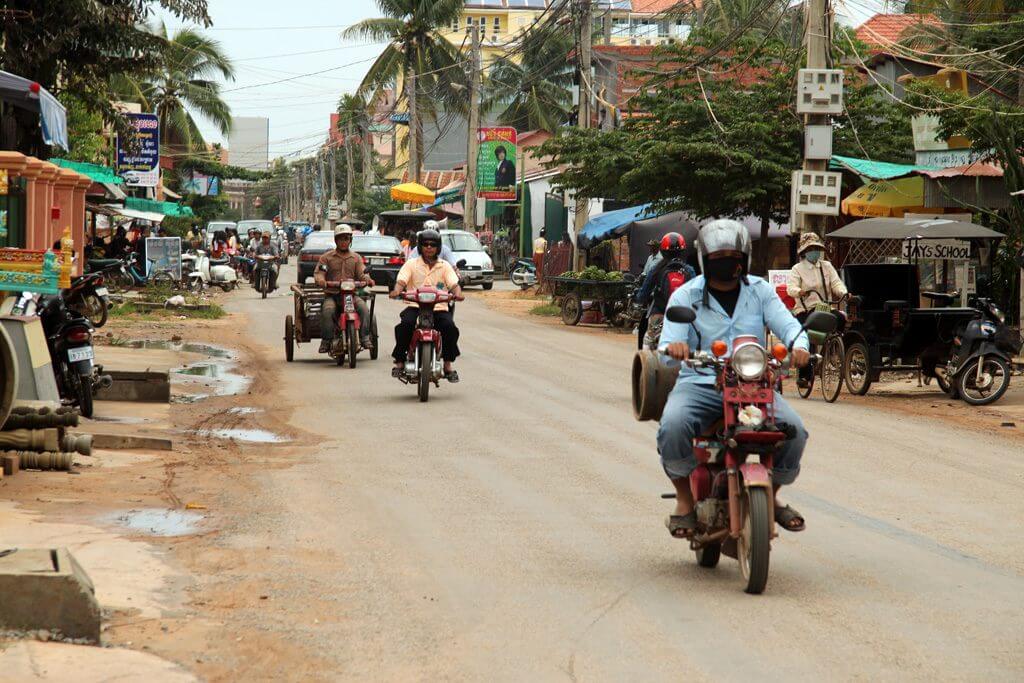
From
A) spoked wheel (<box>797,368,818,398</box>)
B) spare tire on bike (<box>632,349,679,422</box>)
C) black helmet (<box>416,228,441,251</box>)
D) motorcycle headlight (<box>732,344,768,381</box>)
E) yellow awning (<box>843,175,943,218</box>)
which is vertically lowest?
spoked wheel (<box>797,368,818,398</box>)

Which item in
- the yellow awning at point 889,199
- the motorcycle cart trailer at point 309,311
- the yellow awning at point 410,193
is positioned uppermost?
the yellow awning at point 410,193

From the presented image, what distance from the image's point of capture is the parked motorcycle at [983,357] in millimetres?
15641

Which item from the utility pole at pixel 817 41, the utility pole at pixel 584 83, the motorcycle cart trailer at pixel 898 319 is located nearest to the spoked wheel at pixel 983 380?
the motorcycle cart trailer at pixel 898 319

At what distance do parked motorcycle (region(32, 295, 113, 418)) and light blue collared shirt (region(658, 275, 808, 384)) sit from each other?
7025 millimetres

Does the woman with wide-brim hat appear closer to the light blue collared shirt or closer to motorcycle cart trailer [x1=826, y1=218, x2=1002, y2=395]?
motorcycle cart trailer [x1=826, y1=218, x2=1002, y2=395]

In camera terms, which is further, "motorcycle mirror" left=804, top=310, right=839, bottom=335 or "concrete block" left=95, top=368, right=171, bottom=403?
"concrete block" left=95, top=368, right=171, bottom=403

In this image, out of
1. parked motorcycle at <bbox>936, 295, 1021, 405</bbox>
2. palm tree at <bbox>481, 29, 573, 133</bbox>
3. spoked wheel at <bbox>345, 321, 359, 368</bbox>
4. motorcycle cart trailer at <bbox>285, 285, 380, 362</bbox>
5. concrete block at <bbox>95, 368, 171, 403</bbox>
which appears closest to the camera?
concrete block at <bbox>95, 368, 171, 403</bbox>

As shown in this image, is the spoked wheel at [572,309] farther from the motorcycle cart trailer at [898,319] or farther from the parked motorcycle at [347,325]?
the motorcycle cart trailer at [898,319]

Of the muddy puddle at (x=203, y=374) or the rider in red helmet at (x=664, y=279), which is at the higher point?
the rider in red helmet at (x=664, y=279)

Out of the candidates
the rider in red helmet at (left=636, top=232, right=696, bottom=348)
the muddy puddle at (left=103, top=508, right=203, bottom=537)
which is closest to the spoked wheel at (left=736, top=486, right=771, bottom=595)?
the muddy puddle at (left=103, top=508, right=203, bottom=537)

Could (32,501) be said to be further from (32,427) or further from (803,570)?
(803,570)

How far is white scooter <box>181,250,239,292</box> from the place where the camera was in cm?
3781

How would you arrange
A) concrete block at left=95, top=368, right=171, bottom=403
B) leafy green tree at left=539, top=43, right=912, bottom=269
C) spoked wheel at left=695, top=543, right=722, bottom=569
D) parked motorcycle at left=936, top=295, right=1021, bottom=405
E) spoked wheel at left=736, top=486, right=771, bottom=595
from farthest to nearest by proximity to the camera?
leafy green tree at left=539, top=43, right=912, bottom=269, parked motorcycle at left=936, top=295, right=1021, bottom=405, concrete block at left=95, top=368, right=171, bottom=403, spoked wheel at left=695, top=543, right=722, bottom=569, spoked wheel at left=736, top=486, right=771, bottom=595

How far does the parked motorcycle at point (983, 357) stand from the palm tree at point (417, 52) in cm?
4371
